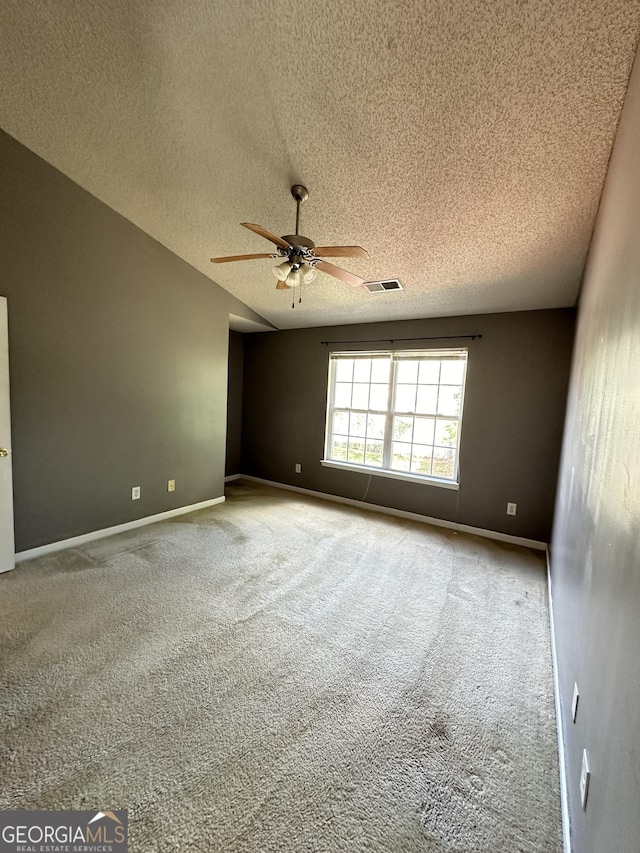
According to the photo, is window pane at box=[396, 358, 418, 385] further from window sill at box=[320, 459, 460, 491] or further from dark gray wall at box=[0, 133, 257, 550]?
dark gray wall at box=[0, 133, 257, 550]

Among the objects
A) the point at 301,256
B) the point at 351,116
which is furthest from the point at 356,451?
the point at 351,116

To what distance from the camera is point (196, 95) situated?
1.96 m

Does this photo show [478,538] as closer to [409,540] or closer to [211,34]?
[409,540]

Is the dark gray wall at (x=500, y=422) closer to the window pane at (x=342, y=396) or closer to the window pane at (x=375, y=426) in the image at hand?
the window pane at (x=342, y=396)

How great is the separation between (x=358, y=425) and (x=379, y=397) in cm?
47

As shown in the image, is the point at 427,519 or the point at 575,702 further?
the point at 427,519

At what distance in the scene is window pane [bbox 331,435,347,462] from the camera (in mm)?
4723

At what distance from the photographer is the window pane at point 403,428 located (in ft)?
13.8

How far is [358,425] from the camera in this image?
4605mm

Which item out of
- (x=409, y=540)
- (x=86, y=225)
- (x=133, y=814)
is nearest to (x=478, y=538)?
(x=409, y=540)

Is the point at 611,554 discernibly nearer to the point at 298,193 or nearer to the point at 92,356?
the point at 298,193

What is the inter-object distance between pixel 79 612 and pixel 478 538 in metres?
3.48

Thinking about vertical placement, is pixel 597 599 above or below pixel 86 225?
below

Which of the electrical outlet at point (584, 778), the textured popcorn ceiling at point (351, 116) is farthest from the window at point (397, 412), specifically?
the electrical outlet at point (584, 778)
